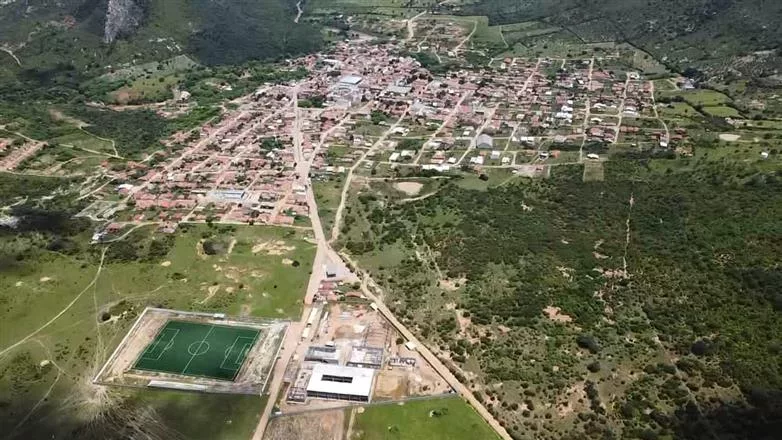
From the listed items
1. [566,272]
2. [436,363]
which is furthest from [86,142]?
[566,272]

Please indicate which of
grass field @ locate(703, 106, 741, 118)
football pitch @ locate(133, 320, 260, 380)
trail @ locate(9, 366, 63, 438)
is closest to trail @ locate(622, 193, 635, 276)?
football pitch @ locate(133, 320, 260, 380)

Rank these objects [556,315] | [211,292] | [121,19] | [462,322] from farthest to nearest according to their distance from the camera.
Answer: [121,19] < [211,292] < [556,315] < [462,322]

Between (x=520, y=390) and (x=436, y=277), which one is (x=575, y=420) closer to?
(x=520, y=390)

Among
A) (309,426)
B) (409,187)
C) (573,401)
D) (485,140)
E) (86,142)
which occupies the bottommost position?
(309,426)

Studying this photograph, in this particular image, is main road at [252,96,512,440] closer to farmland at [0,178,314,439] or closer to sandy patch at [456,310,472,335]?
farmland at [0,178,314,439]

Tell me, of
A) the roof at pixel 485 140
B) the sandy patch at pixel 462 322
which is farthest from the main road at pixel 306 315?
the roof at pixel 485 140

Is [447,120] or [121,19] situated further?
[121,19]

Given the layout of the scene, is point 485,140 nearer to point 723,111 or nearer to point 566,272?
point 566,272

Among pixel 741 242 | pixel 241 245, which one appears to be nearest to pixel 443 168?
pixel 241 245
